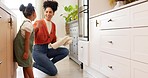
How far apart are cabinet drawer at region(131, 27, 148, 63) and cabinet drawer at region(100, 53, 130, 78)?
0.15 meters

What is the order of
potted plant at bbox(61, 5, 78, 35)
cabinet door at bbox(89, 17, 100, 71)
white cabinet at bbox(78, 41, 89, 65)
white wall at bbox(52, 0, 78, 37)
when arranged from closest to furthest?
cabinet door at bbox(89, 17, 100, 71) → white cabinet at bbox(78, 41, 89, 65) → potted plant at bbox(61, 5, 78, 35) → white wall at bbox(52, 0, 78, 37)

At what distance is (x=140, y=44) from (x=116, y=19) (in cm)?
50

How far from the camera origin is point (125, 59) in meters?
1.70

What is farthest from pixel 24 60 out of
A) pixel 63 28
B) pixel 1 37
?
pixel 63 28

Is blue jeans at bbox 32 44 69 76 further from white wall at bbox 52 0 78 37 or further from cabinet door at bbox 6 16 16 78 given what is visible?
white wall at bbox 52 0 78 37

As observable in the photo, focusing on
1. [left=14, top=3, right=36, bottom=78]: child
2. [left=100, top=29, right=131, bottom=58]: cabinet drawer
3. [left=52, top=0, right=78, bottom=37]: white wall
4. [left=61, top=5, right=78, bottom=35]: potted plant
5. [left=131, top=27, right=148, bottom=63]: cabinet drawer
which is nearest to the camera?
[left=131, top=27, right=148, bottom=63]: cabinet drawer

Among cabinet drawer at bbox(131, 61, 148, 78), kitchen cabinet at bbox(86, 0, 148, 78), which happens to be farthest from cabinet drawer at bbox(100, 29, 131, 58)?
cabinet drawer at bbox(131, 61, 148, 78)

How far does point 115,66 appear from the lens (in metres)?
1.92

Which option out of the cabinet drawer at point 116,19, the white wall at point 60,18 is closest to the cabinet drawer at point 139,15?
the cabinet drawer at point 116,19

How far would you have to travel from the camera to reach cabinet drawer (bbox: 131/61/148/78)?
1.38 meters

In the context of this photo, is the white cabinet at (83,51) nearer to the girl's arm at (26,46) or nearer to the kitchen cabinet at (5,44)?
the girl's arm at (26,46)

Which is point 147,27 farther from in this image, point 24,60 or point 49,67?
point 49,67

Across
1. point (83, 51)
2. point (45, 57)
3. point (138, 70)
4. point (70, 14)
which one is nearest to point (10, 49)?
point (138, 70)

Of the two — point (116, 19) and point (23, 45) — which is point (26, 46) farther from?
point (116, 19)
